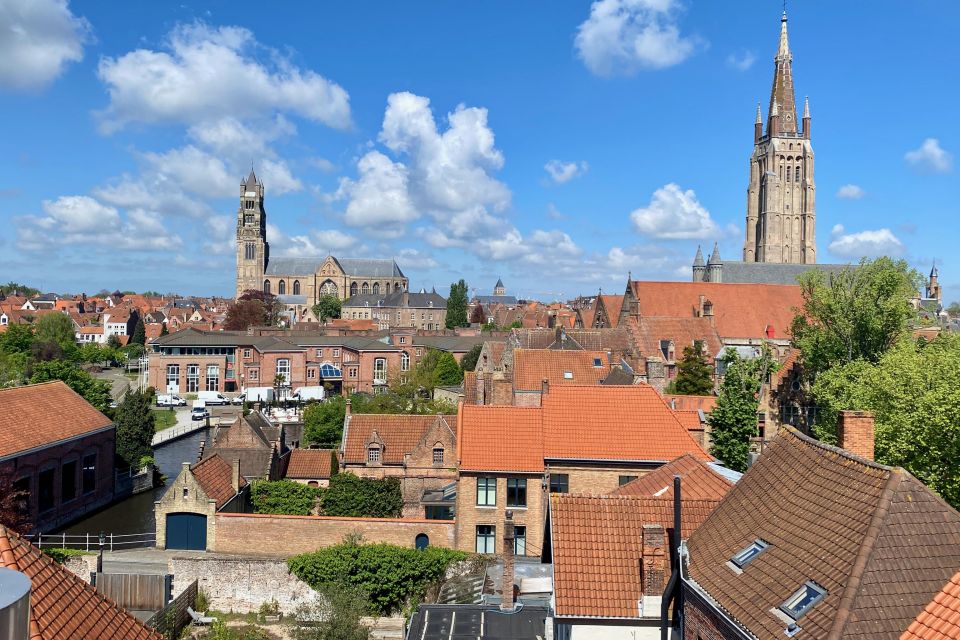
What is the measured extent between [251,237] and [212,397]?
3954 inches

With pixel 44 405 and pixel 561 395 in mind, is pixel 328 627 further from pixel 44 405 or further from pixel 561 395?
pixel 44 405

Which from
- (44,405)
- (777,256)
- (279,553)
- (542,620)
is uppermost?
(777,256)

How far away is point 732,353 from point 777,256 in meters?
62.4

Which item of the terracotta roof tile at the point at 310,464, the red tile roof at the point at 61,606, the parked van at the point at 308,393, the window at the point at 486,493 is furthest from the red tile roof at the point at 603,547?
the parked van at the point at 308,393

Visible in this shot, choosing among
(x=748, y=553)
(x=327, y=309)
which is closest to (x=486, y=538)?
(x=748, y=553)

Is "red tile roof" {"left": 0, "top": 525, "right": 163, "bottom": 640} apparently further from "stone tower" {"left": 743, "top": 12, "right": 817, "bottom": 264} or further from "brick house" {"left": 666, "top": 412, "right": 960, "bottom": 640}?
"stone tower" {"left": 743, "top": 12, "right": 817, "bottom": 264}

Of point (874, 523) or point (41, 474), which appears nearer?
point (874, 523)

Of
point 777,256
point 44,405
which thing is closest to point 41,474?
point 44,405

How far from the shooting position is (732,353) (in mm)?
55031

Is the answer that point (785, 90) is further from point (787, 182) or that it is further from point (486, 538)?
point (486, 538)

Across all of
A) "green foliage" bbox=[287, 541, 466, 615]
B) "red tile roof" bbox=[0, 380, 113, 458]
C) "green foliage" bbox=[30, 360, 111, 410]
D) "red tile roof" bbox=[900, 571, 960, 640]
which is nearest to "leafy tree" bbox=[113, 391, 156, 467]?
"green foliage" bbox=[30, 360, 111, 410]

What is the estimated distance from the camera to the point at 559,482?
95.0 ft

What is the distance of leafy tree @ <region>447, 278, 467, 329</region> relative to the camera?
136m

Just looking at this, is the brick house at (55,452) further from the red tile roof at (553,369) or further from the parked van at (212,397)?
the parked van at (212,397)
